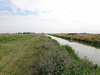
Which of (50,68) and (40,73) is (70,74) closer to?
(50,68)

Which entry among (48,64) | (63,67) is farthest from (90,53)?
(48,64)

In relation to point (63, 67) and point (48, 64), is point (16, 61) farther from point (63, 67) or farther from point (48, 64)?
point (63, 67)

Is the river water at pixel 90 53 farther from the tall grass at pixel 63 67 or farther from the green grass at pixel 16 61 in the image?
the green grass at pixel 16 61

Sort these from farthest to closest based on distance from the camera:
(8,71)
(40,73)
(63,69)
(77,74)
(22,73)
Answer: (8,71) → (22,73) → (40,73) → (63,69) → (77,74)

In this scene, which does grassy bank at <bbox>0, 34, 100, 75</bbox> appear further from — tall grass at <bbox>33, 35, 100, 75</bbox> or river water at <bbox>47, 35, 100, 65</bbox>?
river water at <bbox>47, 35, 100, 65</bbox>

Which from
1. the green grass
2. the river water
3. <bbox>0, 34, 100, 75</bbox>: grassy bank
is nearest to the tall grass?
<bbox>0, 34, 100, 75</bbox>: grassy bank

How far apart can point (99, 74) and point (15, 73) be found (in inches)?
165

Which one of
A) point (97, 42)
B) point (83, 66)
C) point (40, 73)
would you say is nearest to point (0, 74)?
point (40, 73)

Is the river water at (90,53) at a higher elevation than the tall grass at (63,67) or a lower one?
lower

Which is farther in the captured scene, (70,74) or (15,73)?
(15,73)

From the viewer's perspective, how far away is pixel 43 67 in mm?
3684

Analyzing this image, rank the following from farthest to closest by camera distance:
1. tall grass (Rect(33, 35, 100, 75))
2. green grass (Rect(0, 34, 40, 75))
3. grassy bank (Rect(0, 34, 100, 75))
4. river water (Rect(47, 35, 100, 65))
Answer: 1. river water (Rect(47, 35, 100, 65))
2. green grass (Rect(0, 34, 40, 75))
3. grassy bank (Rect(0, 34, 100, 75))
4. tall grass (Rect(33, 35, 100, 75))

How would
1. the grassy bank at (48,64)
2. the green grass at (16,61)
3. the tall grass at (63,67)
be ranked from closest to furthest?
the tall grass at (63,67)
the grassy bank at (48,64)
the green grass at (16,61)

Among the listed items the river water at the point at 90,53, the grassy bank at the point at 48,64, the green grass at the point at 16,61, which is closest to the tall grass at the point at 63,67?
the grassy bank at the point at 48,64
